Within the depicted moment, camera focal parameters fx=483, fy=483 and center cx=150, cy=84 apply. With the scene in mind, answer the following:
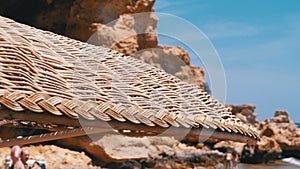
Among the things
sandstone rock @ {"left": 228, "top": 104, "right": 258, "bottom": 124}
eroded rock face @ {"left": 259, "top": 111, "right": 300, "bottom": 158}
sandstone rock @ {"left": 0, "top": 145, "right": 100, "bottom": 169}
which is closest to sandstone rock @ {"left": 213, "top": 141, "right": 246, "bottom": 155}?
eroded rock face @ {"left": 259, "top": 111, "right": 300, "bottom": 158}

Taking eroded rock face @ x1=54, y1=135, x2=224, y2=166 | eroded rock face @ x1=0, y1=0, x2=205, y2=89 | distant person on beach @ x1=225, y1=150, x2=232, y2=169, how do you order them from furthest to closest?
distant person on beach @ x1=225, y1=150, x2=232, y2=169, eroded rock face @ x1=0, y1=0, x2=205, y2=89, eroded rock face @ x1=54, y1=135, x2=224, y2=166

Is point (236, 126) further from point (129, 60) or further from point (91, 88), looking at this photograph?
point (91, 88)

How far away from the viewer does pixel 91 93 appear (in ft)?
7.34

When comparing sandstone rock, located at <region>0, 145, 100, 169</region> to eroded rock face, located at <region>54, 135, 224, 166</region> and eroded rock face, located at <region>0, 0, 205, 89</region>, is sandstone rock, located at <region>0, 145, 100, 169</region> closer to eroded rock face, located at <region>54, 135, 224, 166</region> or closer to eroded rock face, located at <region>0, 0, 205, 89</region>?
eroded rock face, located at <region>54, 135, 224, 166</region>

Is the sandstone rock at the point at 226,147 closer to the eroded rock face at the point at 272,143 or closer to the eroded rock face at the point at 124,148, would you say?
the eroded rock face at the point at 272,143

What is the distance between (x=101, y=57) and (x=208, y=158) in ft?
56.8

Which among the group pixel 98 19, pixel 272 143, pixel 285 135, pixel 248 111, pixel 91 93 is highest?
pixel 98 19

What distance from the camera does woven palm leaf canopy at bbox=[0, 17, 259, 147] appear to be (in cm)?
204

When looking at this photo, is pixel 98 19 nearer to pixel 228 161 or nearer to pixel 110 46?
pixel 110 46

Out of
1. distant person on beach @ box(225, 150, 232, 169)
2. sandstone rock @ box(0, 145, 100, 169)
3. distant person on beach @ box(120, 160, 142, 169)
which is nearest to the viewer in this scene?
sandstone rock @ box(0, 145, 100, 169)

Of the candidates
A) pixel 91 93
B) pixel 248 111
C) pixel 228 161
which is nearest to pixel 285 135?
pixel 228 161

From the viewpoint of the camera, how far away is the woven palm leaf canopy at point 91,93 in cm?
204

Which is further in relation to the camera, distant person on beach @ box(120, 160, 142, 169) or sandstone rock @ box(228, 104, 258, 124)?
sandstone rock @ box(228, 104, 258, 124)

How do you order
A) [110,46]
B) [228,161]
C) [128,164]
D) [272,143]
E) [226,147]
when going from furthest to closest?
[226,147] → [272,143] → [228,161] → [110,46] → [128,164]
